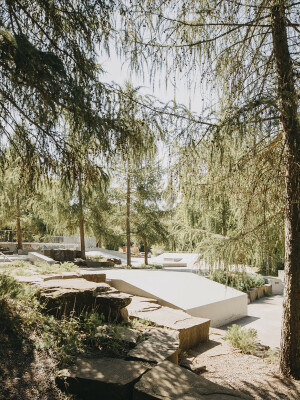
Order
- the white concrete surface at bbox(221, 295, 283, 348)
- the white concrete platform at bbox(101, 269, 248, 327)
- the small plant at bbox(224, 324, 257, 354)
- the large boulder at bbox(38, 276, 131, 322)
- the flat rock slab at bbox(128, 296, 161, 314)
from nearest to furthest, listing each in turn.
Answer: the large boulder at bbox(38, 276, 131, 322) < the small plant at bbox(224, 324, 257, 354) < the flat rock slab at bbox(128, 296, 161, 314) < the white concrete surface at bbox(221, 295, 283, 348) < the white concrete platform at bbox(101, 269, 248, 327)

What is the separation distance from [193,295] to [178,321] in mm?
2426

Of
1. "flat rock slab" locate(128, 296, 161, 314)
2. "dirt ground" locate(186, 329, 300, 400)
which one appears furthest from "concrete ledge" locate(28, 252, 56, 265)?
"dirt ground" locate(186, 329, 300, 400)

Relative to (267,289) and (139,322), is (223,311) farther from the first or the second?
(267,289)

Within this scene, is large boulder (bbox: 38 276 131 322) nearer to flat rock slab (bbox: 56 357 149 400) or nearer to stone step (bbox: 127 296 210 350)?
stone step (bbox: 127 296 210 350)

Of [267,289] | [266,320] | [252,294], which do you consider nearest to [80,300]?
[266,320]

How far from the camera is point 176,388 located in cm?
289

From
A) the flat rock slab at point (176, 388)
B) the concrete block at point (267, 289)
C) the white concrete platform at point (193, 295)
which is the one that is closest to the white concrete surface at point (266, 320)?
the white concrete platform at point (193, 295)

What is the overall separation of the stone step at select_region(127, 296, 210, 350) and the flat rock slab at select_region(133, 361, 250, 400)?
2.07 metres

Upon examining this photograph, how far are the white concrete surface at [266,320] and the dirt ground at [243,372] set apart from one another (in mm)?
1423

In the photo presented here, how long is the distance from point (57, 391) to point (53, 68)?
323 centimetres

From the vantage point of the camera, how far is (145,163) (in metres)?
3.95

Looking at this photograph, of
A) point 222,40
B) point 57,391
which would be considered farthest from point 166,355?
point 222,40

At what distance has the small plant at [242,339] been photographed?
5598 millimetres

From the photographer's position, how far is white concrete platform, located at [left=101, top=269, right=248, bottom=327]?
7270mm
